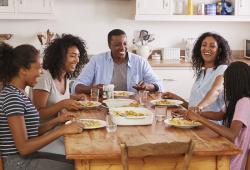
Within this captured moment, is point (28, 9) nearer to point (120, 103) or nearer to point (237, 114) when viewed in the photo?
point (120, 103)

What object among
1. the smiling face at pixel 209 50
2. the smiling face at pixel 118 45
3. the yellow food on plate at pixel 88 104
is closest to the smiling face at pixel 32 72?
the yellow food on plate at pixel 88 104

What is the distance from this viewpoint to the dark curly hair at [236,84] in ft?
7.82

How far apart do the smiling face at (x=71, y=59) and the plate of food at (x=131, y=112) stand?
23.9 inches

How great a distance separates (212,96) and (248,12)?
9.10ft

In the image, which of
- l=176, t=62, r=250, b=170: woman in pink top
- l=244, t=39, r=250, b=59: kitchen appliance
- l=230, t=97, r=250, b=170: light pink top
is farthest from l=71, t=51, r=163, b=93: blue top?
l=244, t=39, r=250, b=59: kitchen appliance

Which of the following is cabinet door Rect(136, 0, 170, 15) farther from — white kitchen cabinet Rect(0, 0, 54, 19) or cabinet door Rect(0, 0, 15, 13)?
cabinet door Rect(0, 0, 15, 13)

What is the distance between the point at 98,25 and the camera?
5387 millimetres

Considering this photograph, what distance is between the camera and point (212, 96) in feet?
9.58

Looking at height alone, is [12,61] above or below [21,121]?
above

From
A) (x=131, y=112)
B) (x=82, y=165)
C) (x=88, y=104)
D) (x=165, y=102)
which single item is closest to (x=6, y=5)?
(x=88, y=104)

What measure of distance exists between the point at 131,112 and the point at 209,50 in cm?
95

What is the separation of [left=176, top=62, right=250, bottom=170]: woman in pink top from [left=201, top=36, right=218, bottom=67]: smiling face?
701 mm

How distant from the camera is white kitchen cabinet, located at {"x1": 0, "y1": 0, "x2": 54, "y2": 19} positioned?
4855 millimetres

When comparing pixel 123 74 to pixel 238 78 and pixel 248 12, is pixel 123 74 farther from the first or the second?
pixel 248 12
